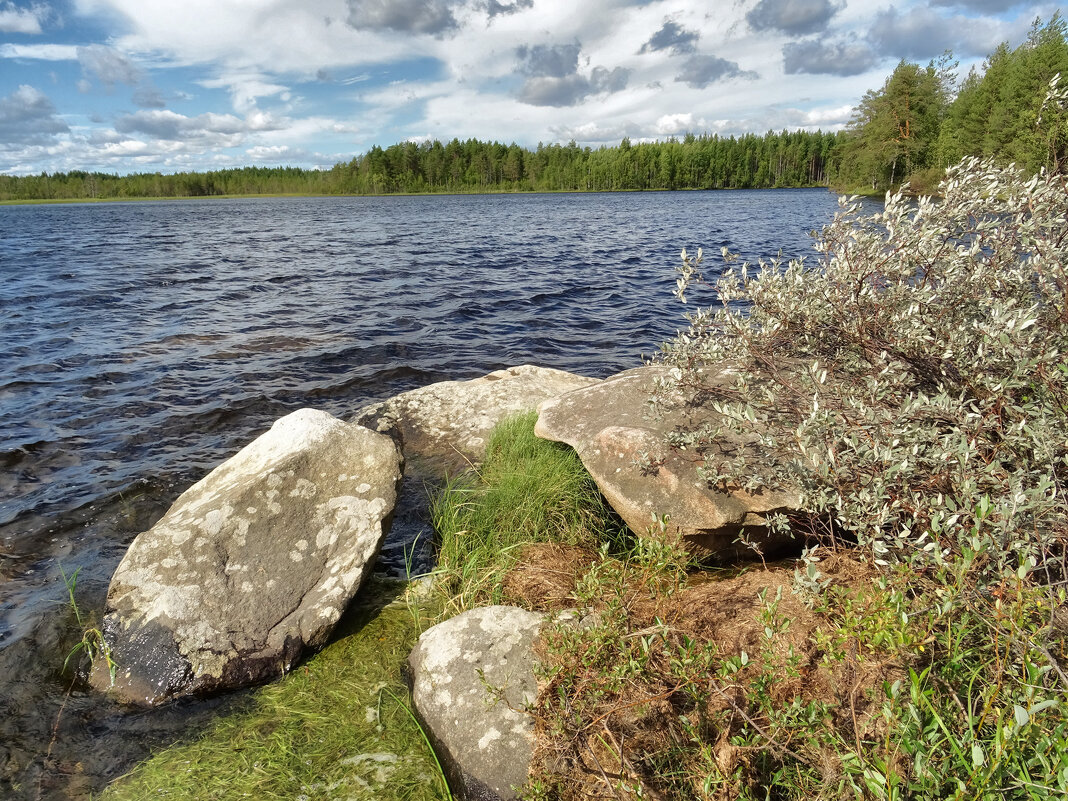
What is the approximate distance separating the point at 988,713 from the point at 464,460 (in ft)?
19.5

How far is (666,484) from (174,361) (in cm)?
1179

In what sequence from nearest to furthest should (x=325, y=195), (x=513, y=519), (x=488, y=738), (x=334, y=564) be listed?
(x=488, y=738) < (x=334, y=564) < (x=513, y=519) < (x=325, y=195)

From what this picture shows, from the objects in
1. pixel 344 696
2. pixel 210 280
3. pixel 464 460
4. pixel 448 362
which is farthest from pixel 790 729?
pixel 210 280

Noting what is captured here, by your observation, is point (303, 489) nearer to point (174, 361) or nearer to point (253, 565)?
point (253, 565)

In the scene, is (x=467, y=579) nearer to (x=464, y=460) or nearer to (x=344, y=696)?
(x=344, y=696)

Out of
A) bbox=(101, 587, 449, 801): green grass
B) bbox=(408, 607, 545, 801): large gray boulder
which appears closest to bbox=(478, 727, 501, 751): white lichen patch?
bbox=(408, 607, 545, 801): large gray boulder

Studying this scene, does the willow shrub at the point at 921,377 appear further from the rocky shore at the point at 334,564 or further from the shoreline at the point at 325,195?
the shoreline at the point at 325,195

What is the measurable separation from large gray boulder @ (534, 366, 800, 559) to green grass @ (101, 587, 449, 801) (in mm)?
2382

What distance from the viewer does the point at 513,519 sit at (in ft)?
19.2

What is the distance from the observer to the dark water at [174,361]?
4.62 meters

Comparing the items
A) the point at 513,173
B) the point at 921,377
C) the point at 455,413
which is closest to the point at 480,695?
the point at 921,377

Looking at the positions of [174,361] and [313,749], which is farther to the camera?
[174,361]

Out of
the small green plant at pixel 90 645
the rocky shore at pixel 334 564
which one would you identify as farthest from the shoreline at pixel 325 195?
the small green plant at pixel 90 645

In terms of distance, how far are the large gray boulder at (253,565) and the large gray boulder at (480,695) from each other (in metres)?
1.27
